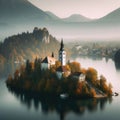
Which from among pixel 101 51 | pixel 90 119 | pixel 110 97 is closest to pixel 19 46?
pixel 101 51

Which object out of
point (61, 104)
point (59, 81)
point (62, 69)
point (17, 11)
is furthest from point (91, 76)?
point (17, 11)

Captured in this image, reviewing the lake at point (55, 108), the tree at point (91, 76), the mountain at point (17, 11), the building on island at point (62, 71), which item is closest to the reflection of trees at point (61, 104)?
the lake at point (55, 108)

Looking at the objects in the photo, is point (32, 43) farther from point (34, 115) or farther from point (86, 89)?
point (34, 115)

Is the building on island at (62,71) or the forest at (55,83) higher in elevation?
the building on island at (62,71)

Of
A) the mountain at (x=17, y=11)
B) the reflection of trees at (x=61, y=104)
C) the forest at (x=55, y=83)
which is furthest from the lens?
the mountain at (x=17, y=11)

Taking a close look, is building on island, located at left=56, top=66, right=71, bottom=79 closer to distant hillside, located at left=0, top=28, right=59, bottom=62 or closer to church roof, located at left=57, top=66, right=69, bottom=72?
church roof, located at left=57, top=66, right=69, bottom=72

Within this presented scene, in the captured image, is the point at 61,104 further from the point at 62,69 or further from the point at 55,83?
the point at 62,69

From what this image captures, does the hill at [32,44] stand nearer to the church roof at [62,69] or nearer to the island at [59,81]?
the island at [59,81]
